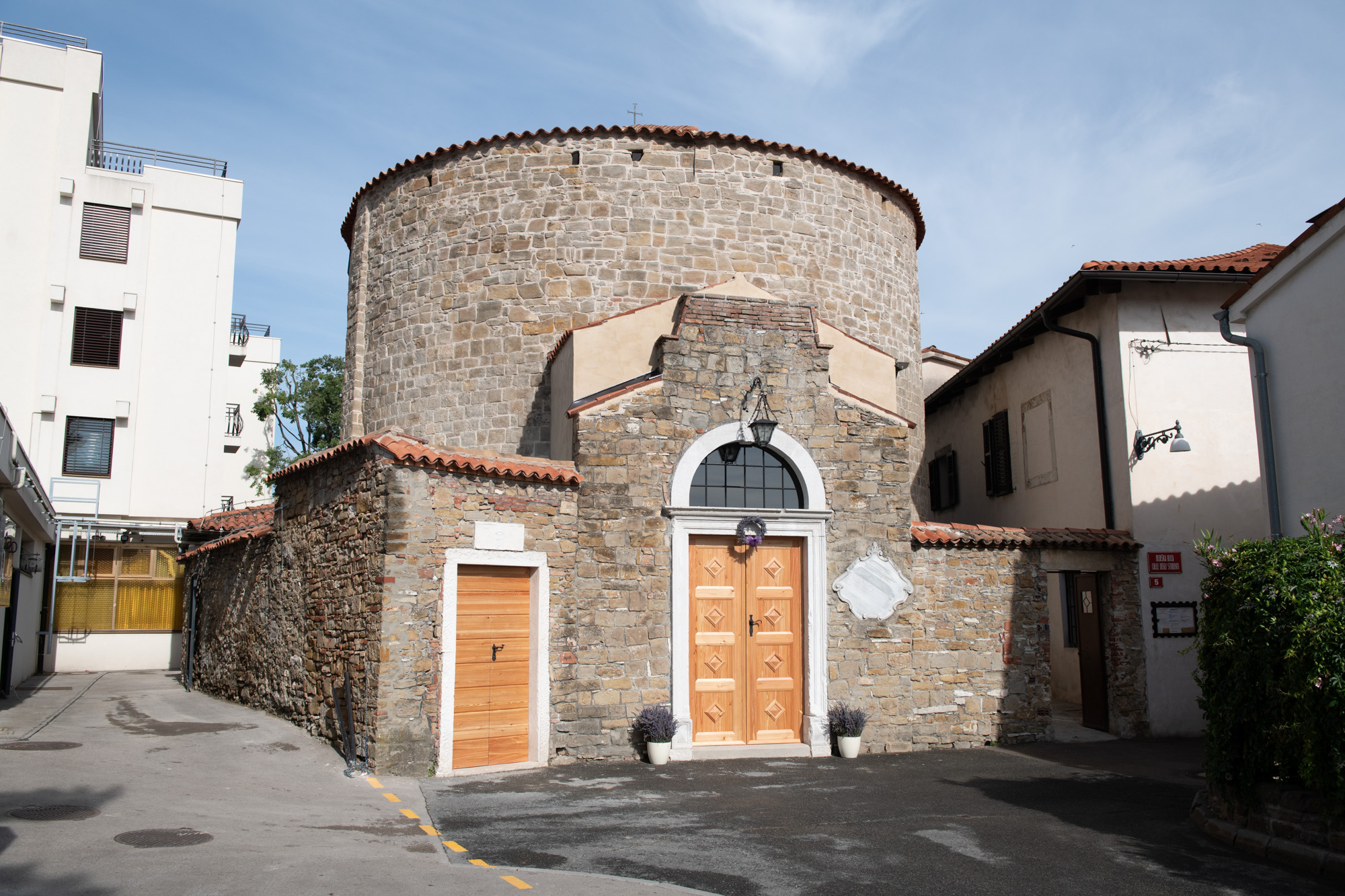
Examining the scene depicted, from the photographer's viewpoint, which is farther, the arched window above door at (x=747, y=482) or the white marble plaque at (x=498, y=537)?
the arched window above door at (x=747, y=482)

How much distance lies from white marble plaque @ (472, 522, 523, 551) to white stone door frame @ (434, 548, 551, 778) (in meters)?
0.05

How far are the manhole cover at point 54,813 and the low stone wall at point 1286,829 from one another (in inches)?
327

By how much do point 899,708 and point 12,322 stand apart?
20906 millimetres

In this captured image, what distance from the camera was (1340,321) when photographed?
9227 millimetres

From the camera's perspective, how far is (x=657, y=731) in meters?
10.2

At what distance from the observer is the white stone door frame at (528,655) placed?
952 centimetres

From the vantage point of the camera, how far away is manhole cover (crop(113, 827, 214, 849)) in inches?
247

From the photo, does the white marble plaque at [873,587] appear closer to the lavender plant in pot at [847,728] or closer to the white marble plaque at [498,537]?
the lavender plant in pot at [847,728]

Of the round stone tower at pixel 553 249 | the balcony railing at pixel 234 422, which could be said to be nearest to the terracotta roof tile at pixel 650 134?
the round stone tower at pixel 553 249

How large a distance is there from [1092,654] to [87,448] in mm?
20993

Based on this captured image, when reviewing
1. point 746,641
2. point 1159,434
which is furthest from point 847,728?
point 1159,434

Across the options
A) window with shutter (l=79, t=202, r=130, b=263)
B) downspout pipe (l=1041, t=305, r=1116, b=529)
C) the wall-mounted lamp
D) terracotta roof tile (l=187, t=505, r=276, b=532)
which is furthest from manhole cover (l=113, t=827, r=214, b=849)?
window with shutter (l=79, t=202, r=130, b=263)

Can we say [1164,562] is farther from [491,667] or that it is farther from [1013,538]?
[491,667]

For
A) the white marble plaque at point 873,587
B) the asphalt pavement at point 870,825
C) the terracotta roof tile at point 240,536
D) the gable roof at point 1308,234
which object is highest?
the gable roof at point 1308,234
